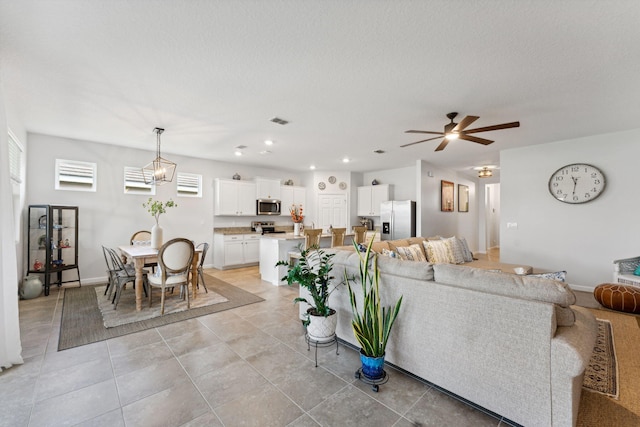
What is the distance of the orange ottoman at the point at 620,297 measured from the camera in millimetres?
3535

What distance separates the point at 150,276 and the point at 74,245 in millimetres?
2303

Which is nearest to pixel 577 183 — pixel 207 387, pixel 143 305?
pixel 207 387

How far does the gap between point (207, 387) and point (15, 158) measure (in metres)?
4.55

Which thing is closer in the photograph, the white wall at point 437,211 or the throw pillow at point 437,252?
the throw pillow at point 437,252

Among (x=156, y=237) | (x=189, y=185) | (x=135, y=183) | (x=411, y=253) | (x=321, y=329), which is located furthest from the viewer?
(x=189, y=185)

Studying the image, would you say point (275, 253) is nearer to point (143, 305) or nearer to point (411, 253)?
point (143, 305)

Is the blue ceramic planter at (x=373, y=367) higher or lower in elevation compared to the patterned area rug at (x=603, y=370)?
higher

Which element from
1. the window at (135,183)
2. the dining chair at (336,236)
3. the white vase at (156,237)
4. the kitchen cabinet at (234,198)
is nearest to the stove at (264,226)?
the kitchen cabinet at (234,198)

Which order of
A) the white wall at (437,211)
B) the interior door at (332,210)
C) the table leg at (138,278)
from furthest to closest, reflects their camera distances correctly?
the interior door at (332,210)
the white wall at (437,211)
the table leg at (138,278)

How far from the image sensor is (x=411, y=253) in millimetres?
3914

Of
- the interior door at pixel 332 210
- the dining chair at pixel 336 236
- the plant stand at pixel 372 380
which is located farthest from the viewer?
the interior door at pixel 332 210

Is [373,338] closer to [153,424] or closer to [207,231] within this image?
[153,424]

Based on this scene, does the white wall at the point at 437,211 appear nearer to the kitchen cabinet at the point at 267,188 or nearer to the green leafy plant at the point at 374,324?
the kitchen cabinet at the point at 267,188

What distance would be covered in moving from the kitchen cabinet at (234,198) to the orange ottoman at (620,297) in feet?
22.6
